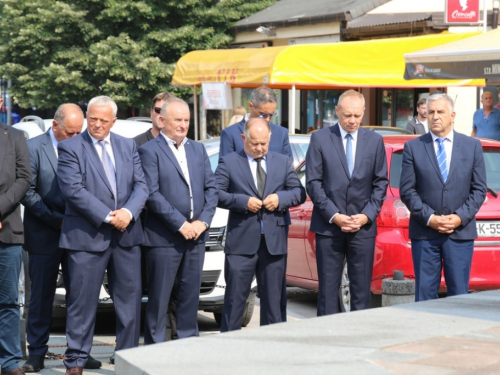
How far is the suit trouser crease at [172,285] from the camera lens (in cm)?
716

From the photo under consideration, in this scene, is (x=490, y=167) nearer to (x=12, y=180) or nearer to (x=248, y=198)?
(x=248, y=198)

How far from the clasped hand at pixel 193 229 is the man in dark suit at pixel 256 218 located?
14.5 inches

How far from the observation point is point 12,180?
22.4ft

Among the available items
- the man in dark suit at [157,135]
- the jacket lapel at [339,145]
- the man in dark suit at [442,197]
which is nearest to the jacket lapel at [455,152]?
the man in dark suit at [442,197]

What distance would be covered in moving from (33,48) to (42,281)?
27.4 metres

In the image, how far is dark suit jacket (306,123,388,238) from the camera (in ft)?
24.7

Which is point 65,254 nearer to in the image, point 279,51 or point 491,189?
point 491,189

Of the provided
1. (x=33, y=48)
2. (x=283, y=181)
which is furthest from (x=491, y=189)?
(x=33, y=48)

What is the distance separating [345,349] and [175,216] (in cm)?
252

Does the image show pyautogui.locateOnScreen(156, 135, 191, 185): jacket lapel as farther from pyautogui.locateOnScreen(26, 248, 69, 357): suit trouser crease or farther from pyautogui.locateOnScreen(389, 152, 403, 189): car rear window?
pyautogui.locateOnScreen(389, 152, 403, 189): car rear window

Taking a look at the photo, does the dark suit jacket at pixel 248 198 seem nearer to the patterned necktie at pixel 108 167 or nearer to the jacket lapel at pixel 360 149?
the jacket lapel at pixel 360 149

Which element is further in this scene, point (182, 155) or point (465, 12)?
point (465, 12)

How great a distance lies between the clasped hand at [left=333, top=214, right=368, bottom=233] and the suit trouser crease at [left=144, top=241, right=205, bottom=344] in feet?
3.32

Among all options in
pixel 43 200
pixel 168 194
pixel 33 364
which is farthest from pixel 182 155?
pixel 33 364
